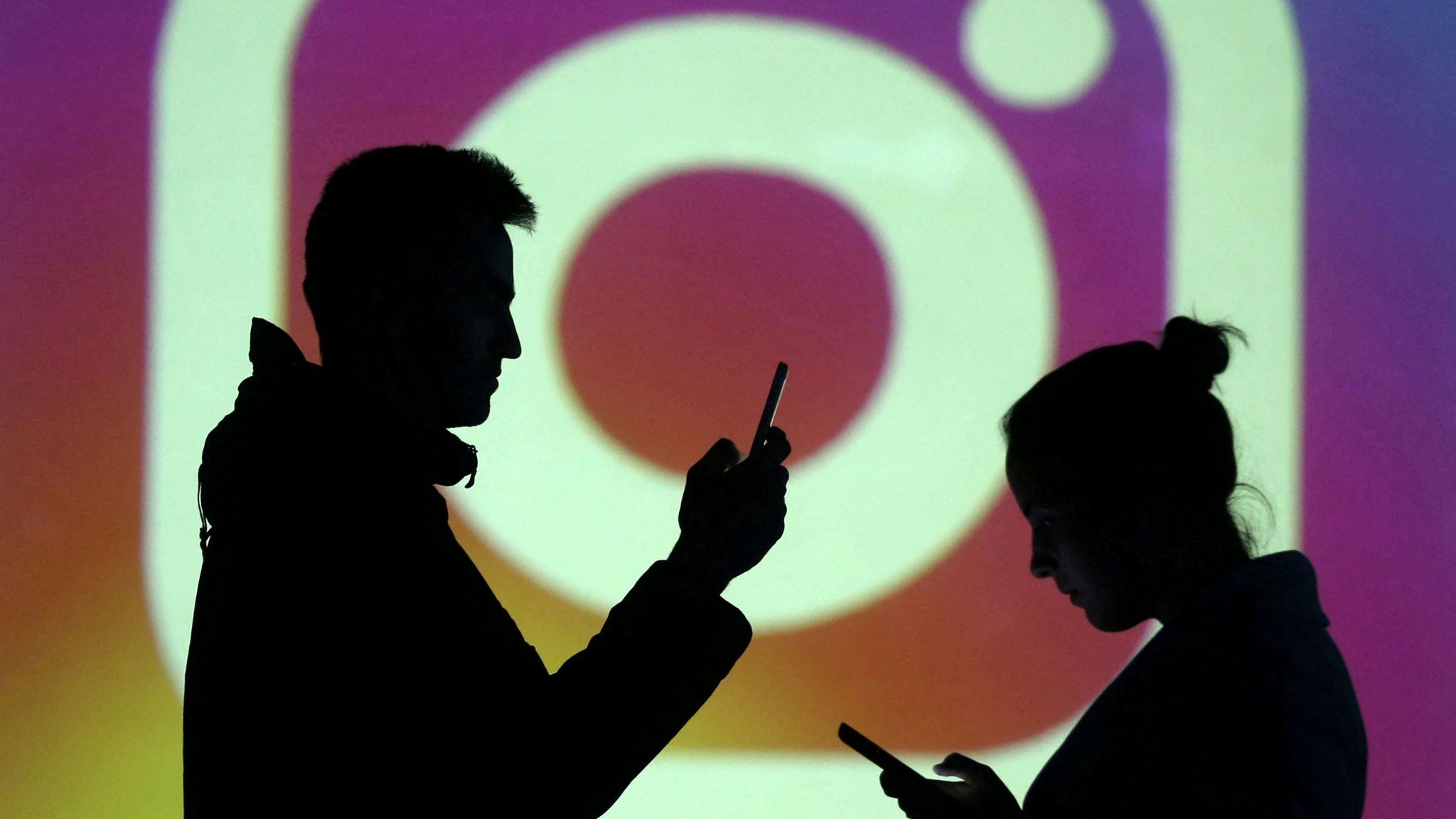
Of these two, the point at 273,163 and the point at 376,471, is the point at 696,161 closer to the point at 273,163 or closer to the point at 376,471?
the point at 273,163

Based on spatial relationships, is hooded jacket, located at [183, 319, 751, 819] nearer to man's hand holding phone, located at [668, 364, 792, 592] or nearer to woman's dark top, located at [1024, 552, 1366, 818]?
man's hand holding phone, located at [668, 364, 792, 592]

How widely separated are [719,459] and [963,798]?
388mm

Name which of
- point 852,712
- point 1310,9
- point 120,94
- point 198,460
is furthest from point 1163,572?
point 120,94

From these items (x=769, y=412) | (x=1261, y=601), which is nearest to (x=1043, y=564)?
(x=1261, y=601)

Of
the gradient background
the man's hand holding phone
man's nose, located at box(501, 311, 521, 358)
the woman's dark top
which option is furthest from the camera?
the gradient background

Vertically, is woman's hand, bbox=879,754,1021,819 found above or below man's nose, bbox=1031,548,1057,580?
below

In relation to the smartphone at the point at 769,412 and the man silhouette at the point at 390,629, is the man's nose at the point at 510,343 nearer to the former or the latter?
the man silhouette at the point at 390,629

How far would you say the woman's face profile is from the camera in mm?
1021

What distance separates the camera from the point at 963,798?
40.3 inches

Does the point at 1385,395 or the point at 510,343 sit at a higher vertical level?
the point at 1385,395

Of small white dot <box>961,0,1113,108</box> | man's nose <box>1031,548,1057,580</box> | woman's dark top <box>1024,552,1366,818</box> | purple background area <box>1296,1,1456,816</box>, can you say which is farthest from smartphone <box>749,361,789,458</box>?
purple background area <box>1296,1,1456,816</box>

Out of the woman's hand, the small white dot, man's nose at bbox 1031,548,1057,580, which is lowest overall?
the woman's hand

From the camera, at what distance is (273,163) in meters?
1.59

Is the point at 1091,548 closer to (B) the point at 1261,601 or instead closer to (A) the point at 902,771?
(B) the point at 1261,601
